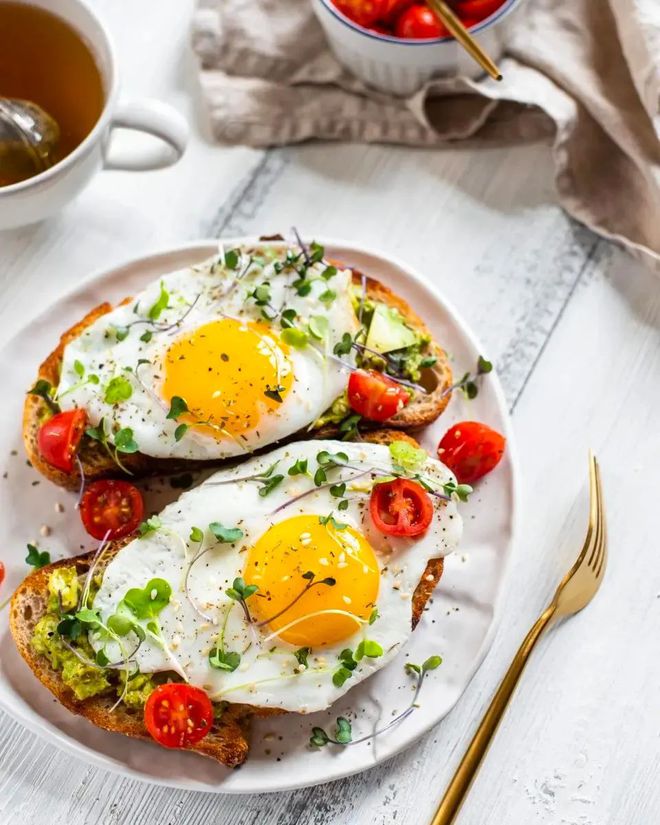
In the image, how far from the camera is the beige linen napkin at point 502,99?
382 centimetres

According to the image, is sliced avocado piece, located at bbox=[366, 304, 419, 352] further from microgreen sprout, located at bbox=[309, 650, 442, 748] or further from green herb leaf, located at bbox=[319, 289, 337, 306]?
microgreen sprout, located at bbox=[309, 650, 442, 748]

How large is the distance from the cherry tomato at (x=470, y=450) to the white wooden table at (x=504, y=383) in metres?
0.29

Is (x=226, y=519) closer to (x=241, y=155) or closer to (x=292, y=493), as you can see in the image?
(x=292, y=493)

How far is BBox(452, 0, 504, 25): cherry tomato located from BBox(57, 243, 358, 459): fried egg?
1053 millimetres

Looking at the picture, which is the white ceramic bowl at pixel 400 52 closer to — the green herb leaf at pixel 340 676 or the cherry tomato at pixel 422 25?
the cherry tomato at pixel 422 25

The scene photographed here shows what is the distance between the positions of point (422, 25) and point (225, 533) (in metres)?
1.91

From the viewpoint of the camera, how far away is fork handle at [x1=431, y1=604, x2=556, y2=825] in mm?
3232

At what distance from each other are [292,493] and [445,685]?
0.79m

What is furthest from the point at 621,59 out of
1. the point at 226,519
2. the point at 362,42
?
the point at 226,519

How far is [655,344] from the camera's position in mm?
3775

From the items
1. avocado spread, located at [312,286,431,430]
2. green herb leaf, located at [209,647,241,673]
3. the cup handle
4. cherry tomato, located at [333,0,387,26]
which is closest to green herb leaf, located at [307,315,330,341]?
avocado spread, located at [312,286,431,430]

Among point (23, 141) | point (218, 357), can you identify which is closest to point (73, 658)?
point (218, 357)

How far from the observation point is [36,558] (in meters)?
3.31

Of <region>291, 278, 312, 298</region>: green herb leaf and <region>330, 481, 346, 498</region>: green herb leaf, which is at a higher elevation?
<region>291, 278, 312, 298</region>: green herb leaf
